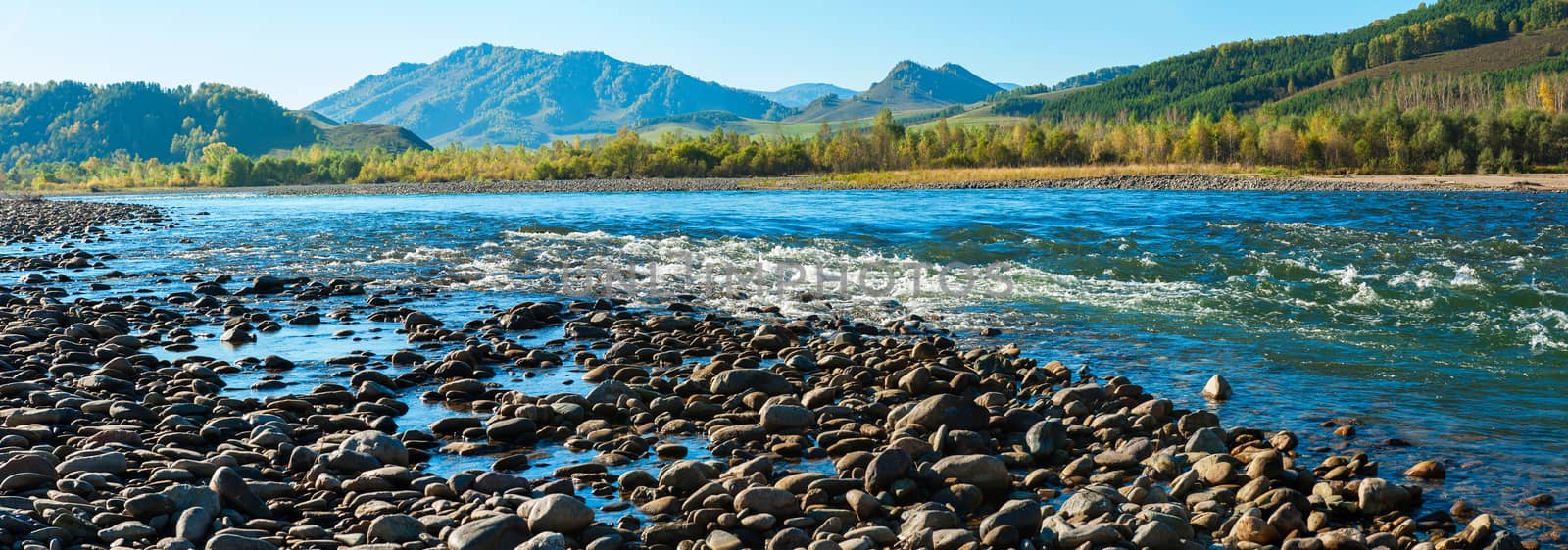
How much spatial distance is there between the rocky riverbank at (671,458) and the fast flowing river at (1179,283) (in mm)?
1196

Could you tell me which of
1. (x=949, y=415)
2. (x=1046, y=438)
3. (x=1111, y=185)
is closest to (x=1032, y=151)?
(x=1111, y=185)

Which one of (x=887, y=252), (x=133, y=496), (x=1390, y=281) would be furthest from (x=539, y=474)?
(x=887, y=252)

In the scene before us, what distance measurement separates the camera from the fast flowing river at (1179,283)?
998 cm

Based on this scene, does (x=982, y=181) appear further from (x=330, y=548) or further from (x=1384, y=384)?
(x=330, y=548)

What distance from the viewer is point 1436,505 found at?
7.13 metres

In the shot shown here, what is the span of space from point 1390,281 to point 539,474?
17.6 m

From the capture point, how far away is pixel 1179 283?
1978cm

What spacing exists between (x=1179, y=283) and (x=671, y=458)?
14315 millimetres

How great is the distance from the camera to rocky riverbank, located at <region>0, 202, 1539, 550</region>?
6453 millimetres

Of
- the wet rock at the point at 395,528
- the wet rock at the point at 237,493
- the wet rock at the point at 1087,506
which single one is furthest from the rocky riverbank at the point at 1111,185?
the wet rock at the point at 237,493

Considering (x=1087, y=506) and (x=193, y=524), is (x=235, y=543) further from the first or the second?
(x=1087, y=506)

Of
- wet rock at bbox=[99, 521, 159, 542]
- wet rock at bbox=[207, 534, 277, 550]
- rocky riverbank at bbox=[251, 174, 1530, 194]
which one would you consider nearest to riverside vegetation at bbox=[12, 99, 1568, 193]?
rocky riverbank at bbox=[251, 174, 1530, 194]

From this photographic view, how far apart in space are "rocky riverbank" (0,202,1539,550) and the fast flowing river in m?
1.20

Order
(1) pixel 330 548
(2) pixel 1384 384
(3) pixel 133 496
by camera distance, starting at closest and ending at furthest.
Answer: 1. (1) pixel 330 548
2. (3) pixel 133 496
3. (2) pixel 1384 384
